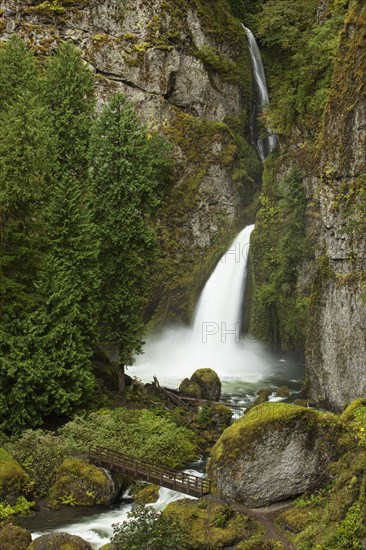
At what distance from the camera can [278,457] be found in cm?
1531

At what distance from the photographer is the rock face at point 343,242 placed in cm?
2281

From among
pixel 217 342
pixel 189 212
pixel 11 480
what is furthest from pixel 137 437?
pixel 189 212

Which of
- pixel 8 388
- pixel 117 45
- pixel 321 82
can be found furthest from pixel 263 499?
pixel 117 45

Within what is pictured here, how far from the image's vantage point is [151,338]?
36.1 metres

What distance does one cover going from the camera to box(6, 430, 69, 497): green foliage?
59.1 ft

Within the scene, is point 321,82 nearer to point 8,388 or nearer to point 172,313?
point 172,313

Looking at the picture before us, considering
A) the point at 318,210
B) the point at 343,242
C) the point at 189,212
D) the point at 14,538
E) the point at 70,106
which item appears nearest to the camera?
the point at 14,538

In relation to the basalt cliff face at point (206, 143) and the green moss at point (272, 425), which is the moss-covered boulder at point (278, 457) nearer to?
the green moss at point (272, 425)

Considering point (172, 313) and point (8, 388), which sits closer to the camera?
point (8, 388)

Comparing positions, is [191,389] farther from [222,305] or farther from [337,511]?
[337,511]

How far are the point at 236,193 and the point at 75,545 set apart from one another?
98.9 ft

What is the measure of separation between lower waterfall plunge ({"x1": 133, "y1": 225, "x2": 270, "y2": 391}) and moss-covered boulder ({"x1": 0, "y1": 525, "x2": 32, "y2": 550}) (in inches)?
740

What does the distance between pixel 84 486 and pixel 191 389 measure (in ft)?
31.9

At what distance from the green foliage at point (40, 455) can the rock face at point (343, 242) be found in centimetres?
1132
